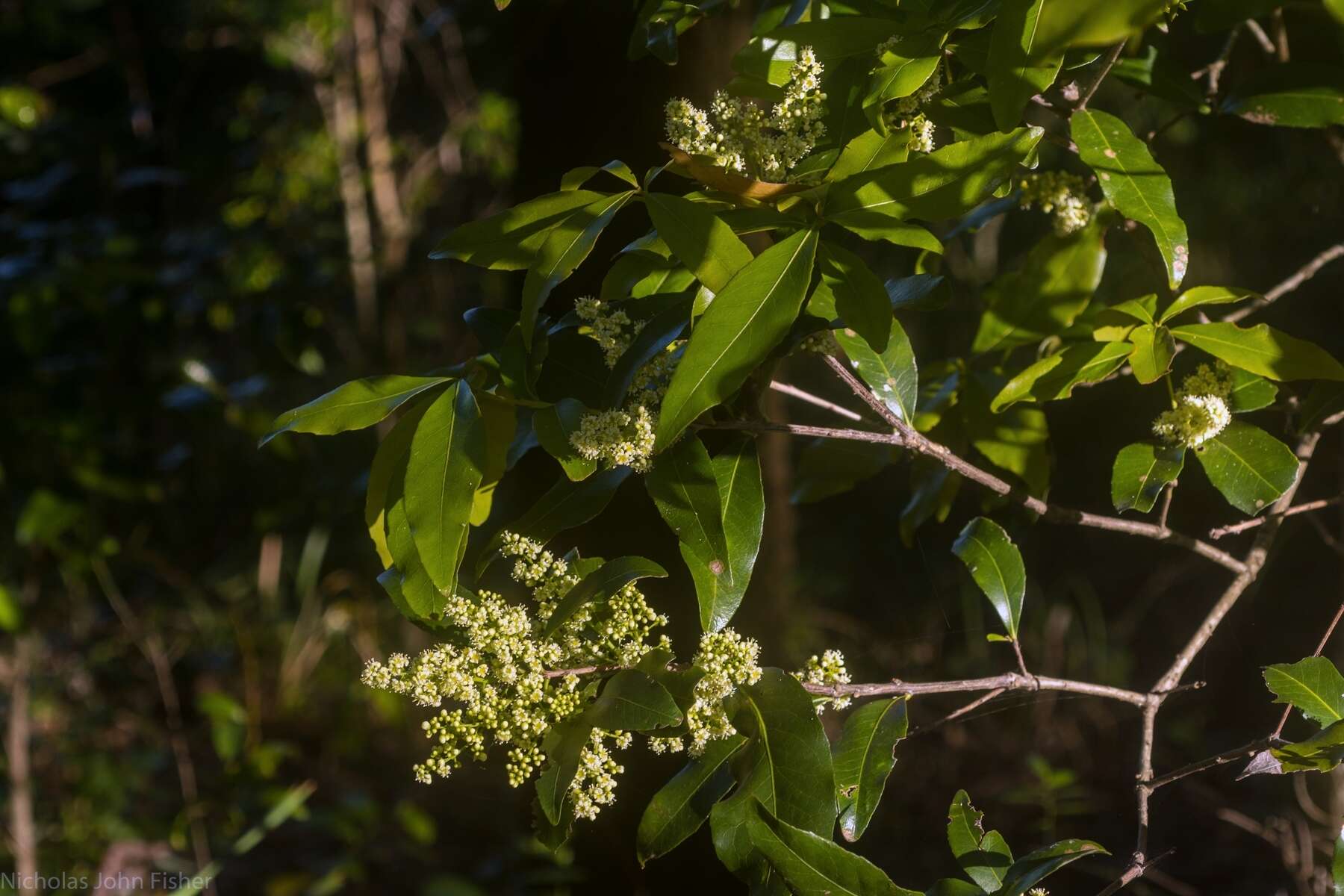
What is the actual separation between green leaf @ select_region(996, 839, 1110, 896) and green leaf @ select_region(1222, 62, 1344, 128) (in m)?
0.55

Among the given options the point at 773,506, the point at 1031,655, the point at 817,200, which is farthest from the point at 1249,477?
→ the point at 1031,655

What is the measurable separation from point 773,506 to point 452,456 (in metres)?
1.13

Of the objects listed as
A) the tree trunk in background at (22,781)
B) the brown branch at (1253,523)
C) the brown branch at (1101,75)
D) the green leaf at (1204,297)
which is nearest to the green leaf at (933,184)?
the brown branch at (1101,75)

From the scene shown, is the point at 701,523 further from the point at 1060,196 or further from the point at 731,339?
the point at 1060,196

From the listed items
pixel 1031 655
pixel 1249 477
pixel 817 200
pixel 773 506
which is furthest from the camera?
pixel 1031 655

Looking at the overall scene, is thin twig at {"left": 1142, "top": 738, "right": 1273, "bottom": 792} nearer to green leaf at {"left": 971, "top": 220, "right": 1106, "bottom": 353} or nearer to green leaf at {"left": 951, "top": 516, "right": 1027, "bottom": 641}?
green leaf at {"left": 951, "top": 516, "right": 1027, "bottom": 641}

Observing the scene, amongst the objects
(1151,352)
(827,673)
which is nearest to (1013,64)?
(1151,352)

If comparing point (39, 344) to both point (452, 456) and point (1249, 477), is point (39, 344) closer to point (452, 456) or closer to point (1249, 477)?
point (452, 456)

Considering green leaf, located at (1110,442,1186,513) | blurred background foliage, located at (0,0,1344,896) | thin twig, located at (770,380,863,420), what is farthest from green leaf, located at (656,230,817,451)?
blurred background foliage, located at (0,0,1344,896)

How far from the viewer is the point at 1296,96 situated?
0.79 metres

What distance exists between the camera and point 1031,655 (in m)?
2.96

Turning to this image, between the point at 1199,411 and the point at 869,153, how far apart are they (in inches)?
12.2

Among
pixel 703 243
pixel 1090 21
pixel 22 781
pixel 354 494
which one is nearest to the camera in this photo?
pixel 1090 21

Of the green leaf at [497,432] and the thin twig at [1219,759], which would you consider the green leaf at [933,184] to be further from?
the thin twig at [1219,759]
